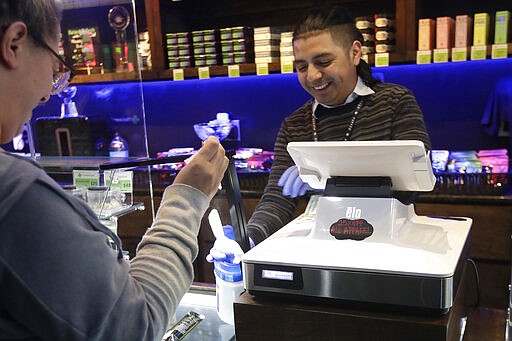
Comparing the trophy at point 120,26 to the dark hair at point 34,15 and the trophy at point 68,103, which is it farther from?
the dark hair at point 34,15

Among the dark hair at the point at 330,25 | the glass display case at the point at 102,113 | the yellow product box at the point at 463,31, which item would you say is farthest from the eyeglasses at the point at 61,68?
the yellow product box at the point at 463,31

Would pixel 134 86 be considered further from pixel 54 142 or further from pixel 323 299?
pixel 323 299

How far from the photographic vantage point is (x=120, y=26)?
4.47 feet

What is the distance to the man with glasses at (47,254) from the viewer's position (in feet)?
1.76

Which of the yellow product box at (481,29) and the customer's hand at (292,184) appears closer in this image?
the customer's hand at (292,184)

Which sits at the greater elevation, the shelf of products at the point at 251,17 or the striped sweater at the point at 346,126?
the shelf of products at the point at 251,17

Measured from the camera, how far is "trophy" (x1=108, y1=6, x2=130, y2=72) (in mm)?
1345

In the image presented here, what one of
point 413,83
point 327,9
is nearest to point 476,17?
point 413,83

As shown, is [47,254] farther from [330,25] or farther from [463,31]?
[463,31]

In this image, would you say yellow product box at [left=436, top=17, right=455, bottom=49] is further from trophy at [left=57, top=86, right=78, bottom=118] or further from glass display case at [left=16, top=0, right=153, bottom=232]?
trophy at [left=57, top=86, right=78, bottom=118]

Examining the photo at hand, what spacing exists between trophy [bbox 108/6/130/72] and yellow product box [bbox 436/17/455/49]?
1890 mm

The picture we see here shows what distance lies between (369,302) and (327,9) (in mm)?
1196

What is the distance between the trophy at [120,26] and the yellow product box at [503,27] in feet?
6.72

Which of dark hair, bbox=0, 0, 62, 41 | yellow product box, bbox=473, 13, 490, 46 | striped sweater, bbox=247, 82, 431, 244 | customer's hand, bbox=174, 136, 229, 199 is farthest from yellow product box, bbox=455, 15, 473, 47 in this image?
dark hair, bbox=0, 0, 62, 41
